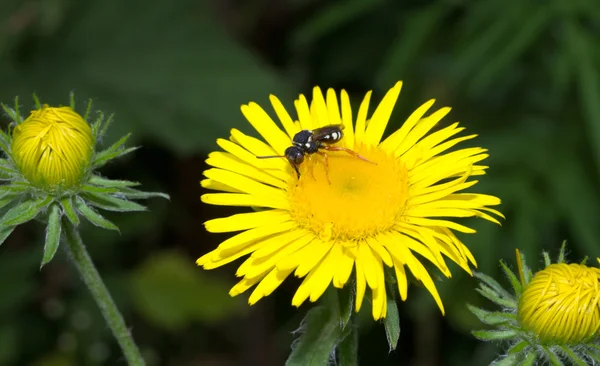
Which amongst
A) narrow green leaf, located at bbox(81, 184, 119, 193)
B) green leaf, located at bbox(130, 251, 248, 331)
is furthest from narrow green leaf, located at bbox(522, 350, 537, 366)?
green leaf, located at bbox(130, 251, 248, 331)

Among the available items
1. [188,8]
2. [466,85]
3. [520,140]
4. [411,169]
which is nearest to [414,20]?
[466,85]

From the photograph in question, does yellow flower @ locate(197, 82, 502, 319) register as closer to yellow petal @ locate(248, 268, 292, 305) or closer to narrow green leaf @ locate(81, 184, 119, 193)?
yellow petal @ locate(248, 268, 292, 305)

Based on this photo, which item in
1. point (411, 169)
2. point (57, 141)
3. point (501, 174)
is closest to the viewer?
point (57, 141)

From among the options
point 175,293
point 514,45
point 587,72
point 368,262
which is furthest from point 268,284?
point 175,293

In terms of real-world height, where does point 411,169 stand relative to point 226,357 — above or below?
above

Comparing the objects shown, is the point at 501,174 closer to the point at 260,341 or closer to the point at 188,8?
the point at 260,341

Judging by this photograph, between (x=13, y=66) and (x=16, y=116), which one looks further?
(x=13, y=66)

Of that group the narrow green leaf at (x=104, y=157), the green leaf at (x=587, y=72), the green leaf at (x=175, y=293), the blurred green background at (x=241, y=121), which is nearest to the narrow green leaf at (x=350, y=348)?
the narrow green leaf at (x=104, y=157)

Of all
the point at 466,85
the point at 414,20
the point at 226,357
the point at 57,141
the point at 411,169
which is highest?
the point at 414,20
